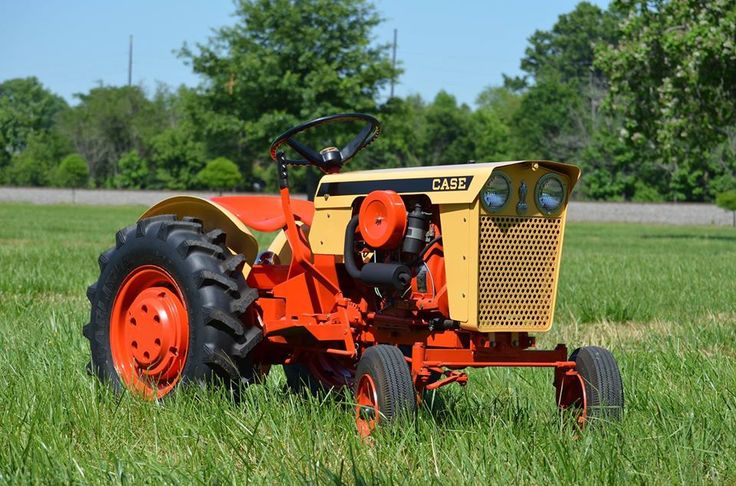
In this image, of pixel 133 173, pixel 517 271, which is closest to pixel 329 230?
pixel 517 271

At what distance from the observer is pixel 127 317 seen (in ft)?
18.4

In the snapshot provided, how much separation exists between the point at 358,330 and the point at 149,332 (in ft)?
3.59

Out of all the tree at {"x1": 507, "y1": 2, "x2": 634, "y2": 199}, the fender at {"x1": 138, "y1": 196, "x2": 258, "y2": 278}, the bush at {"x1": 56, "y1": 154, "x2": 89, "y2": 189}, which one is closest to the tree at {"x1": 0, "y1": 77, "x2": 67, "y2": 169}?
the bush at {"x1": 56, "y1": 154, "x2": 89, "y2": 189}

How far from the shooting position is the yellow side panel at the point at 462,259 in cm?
449

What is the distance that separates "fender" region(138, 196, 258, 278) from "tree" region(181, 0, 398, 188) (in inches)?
1850

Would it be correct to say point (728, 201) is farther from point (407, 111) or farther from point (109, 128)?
point (109, 128)

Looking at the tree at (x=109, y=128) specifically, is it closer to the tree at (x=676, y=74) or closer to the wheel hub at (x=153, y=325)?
the tree at (x=676, y=74)

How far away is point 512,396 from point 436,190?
1.17 metres

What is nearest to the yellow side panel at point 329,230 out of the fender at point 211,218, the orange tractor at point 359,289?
the orange tractor at point 359,289

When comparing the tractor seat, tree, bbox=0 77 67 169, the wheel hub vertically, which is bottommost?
the wheel hub

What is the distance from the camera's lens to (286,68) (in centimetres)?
5584

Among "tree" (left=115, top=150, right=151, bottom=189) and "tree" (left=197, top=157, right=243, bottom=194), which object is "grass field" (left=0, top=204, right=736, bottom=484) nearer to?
"tree" (left=197, top=157, right=243, bottom=194)

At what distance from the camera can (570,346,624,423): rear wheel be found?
4523mm

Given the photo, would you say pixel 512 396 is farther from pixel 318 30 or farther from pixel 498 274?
pixel 318 30
